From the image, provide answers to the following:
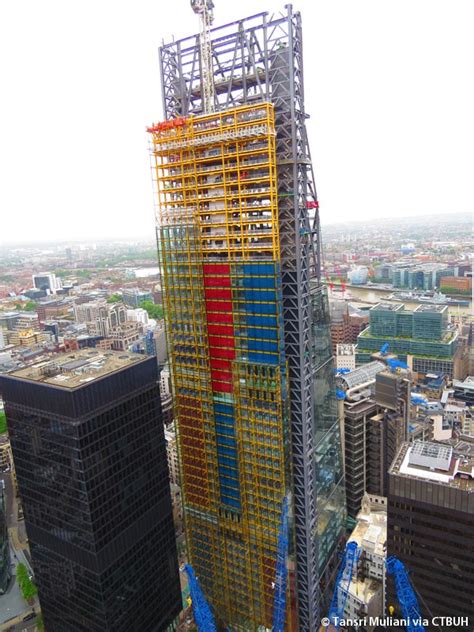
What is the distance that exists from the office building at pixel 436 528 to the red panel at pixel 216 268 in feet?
132

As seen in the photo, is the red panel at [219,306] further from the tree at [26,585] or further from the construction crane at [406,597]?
the tree at [26,585]

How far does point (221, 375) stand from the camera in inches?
2840

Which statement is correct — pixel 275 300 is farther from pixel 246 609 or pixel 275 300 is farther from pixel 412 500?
pixel 246 609

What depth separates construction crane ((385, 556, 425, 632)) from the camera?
67375 millimetres

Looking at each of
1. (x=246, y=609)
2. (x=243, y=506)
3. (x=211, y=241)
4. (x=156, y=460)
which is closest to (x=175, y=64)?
(x=211, y=241)

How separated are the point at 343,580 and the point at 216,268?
209 ft

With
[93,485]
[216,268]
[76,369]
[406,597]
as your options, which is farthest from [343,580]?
[216,268]

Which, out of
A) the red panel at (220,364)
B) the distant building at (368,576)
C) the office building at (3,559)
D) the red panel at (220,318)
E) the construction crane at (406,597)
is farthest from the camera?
the office building at (3,559)

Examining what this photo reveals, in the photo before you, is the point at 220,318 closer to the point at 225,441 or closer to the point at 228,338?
the point at 228,338

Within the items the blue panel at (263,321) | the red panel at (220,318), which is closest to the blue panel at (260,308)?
the blue panel at (263,321)

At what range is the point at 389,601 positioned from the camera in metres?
73.8

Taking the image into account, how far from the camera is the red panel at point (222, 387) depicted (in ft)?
235

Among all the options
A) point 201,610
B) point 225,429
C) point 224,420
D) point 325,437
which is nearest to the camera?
point 224,420

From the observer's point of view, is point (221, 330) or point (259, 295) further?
point (221, 330)
